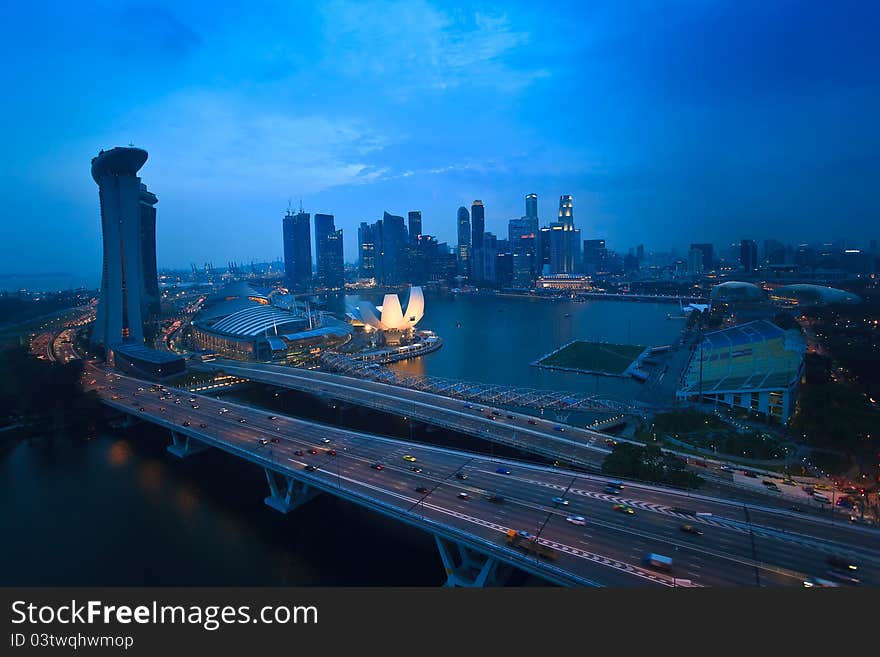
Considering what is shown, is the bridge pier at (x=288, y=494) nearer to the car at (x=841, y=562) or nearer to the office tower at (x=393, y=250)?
the car at (x=841, y=562)

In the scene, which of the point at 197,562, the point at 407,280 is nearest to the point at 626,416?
the point at 197,562

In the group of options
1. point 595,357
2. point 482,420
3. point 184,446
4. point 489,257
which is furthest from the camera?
point 489,257

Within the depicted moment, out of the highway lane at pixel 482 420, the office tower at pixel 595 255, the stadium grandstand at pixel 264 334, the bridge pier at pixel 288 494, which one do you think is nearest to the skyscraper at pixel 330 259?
the office tower at pixel 595 255

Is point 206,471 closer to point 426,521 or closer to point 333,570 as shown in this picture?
point 333,570

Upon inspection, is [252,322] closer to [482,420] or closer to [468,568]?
[482,420]

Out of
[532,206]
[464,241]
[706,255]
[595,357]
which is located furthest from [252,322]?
[532,206]
